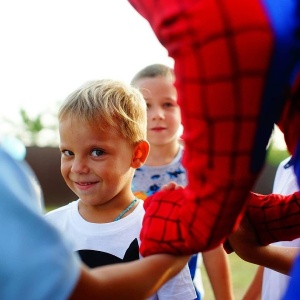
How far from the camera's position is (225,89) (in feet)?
3.61

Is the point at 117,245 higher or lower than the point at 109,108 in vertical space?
lower

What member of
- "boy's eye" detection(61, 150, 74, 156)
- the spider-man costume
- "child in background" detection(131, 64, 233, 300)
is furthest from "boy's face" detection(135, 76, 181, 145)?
the spider-man costume

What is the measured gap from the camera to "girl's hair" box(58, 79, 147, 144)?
2.04 meters

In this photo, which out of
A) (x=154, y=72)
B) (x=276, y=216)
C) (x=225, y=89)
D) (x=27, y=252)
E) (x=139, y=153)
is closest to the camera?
(x=27, y=252)

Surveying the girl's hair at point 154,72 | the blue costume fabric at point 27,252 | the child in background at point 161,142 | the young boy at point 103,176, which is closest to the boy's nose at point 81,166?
the young boy at point 103,176

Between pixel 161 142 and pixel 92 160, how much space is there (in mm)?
1590

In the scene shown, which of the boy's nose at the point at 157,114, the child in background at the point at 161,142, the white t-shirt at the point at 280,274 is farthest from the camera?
the boy's nose at the point at 157,114

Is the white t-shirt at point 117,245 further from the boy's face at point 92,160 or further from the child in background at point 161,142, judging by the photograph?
the child in background at point 161,142

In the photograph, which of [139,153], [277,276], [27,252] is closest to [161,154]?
[277,276]

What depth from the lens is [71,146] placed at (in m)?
2.06

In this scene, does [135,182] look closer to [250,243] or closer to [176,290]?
[176,290]

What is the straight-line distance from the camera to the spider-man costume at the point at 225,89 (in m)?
1.08

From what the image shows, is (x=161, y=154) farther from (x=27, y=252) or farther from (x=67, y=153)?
(x=27, y=252)

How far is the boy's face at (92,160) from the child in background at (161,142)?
4.18 feet
